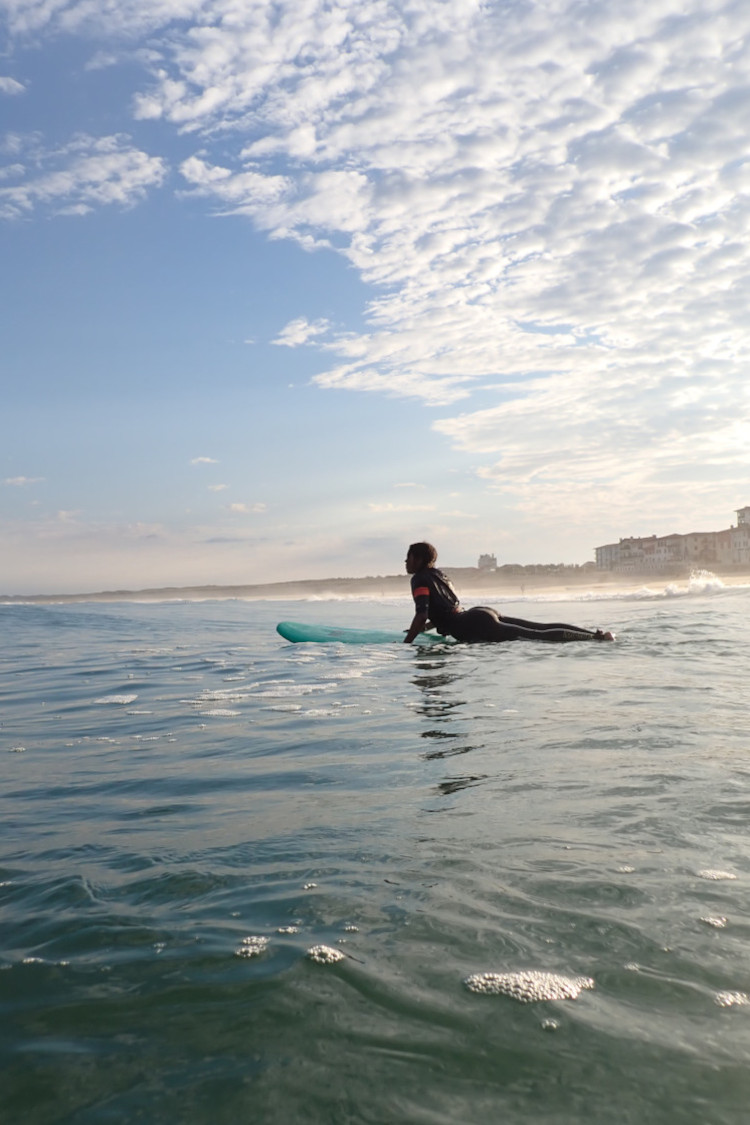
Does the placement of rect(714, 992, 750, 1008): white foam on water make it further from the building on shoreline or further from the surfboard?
the building on shoreline

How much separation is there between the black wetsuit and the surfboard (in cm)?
109

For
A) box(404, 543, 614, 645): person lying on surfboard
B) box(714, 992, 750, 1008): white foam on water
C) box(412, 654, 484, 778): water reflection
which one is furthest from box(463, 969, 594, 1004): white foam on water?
box(404, 543, 614, 645): person lying on surfboard

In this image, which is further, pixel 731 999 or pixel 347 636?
pixel 347 636

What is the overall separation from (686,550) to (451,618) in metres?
82.4

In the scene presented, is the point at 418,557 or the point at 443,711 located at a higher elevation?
the point at 418,557

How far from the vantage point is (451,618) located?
12.1 meters

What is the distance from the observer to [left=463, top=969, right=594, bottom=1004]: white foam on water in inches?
82.3

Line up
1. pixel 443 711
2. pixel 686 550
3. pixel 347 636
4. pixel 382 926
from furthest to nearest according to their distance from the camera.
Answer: pixel 686 550
pixel 347 636
pixel 443 711
pixel 382 926

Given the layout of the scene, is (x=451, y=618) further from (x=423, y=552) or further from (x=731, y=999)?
(x=731, y=999)

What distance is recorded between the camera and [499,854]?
3148 mm

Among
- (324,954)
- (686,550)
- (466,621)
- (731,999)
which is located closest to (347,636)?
(466,621)

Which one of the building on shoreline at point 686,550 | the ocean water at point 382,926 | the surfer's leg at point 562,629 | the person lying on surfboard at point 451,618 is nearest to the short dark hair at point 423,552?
the person lying on surfboard at point 451,618

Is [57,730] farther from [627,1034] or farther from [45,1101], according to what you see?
[627,1034]

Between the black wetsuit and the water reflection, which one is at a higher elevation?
the black wetsuit
